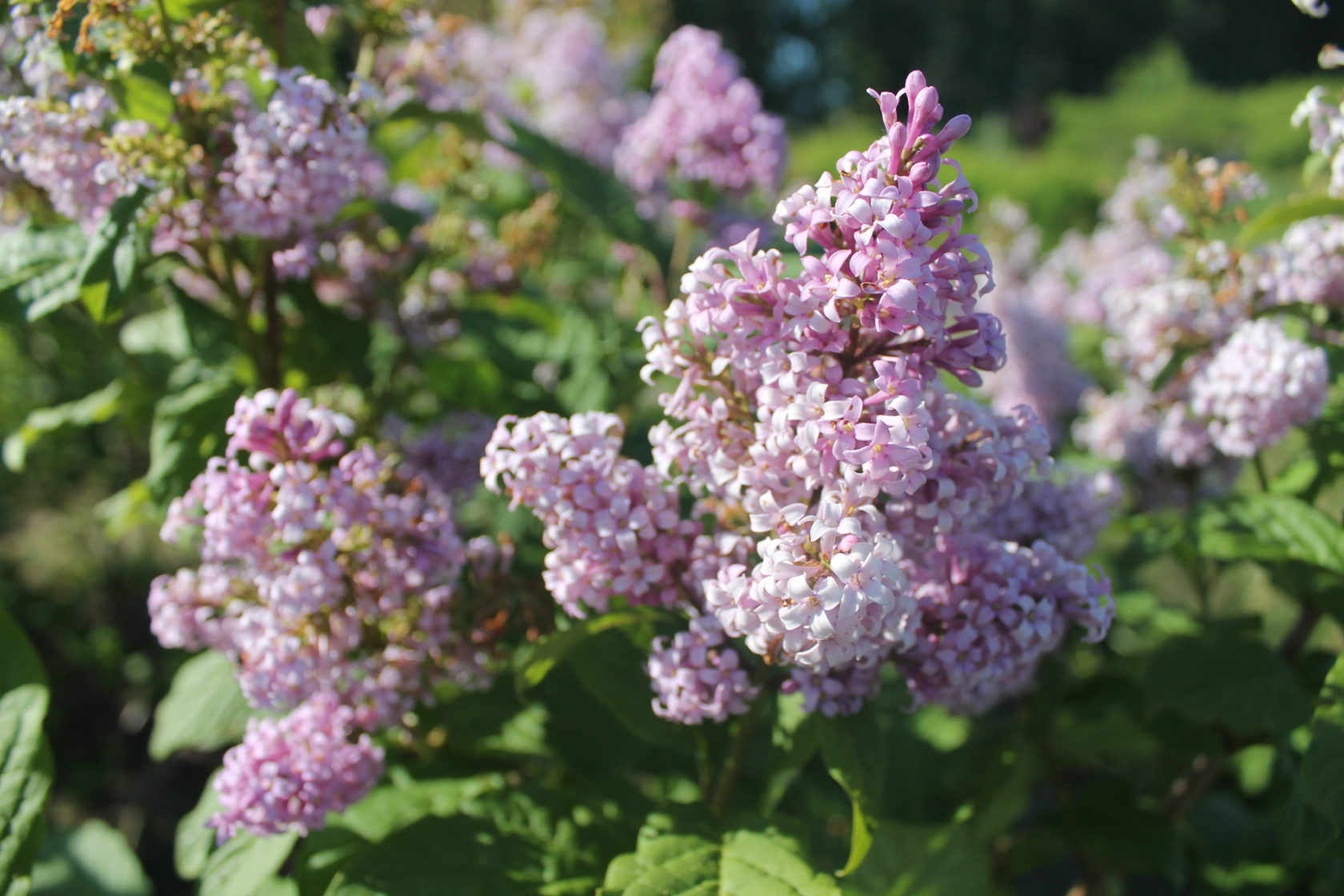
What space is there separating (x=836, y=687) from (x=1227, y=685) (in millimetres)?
1069

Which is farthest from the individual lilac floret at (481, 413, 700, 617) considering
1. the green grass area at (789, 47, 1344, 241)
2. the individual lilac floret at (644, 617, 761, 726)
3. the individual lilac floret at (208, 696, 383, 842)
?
the green grass area at (789, 47, 1344, 241)

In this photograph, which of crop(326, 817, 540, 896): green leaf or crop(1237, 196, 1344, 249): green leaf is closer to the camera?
crop(326, 817, 540, 896): green leaf

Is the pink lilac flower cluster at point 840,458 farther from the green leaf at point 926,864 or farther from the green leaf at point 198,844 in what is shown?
the green leaf at point 198,844

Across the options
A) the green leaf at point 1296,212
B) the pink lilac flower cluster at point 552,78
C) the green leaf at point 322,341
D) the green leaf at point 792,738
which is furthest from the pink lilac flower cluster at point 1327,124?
the pink lilac flower cluster at point 552,78

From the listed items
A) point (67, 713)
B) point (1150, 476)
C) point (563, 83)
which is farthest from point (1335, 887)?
point (67, 713)

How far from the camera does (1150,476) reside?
299cm

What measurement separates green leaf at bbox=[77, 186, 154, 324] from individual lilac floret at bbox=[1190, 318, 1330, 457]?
218 centimetres

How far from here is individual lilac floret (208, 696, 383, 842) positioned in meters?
1.68

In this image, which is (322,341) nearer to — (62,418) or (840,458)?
(62,418)

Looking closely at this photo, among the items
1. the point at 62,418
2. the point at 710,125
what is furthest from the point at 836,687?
the point at 710,125

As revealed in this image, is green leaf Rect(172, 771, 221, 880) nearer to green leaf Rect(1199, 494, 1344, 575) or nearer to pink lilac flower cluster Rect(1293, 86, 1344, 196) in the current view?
green leaf Rect(1199, 494, 1344, 575)

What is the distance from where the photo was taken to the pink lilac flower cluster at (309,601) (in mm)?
1683

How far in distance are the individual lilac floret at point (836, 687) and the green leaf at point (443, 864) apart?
2.16 feet

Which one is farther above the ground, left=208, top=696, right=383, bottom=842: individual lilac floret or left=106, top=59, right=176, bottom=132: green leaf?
left=106, top=59, right=176, bottom=132: green leaf
